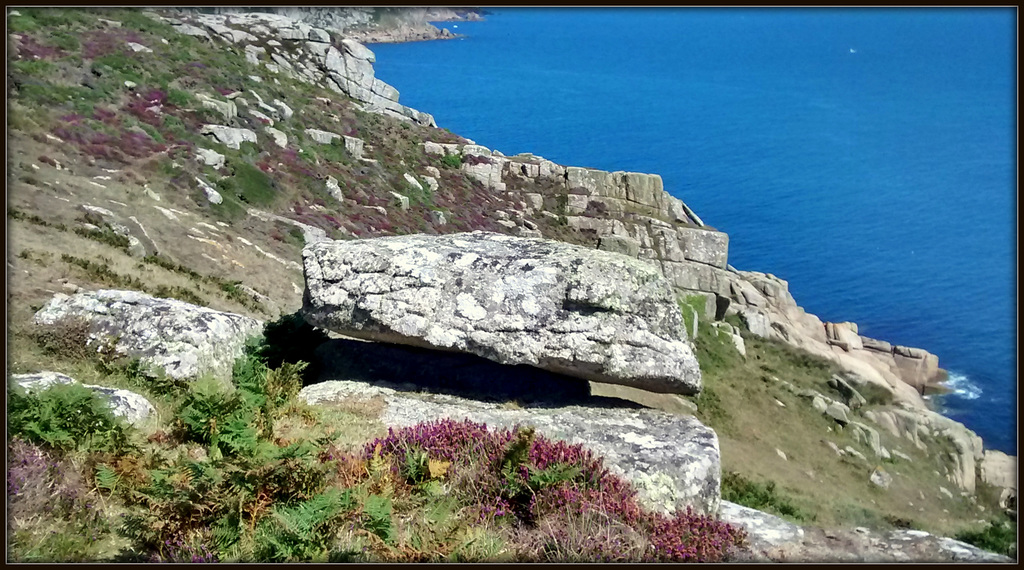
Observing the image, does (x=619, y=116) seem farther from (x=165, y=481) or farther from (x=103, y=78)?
(x=165, y=481)

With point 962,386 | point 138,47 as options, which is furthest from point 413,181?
point 962,386

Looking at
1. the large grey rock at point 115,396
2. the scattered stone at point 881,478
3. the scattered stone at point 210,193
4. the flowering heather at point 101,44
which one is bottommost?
the scattered stone at point 881,478

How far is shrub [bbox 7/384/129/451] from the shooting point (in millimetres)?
9414

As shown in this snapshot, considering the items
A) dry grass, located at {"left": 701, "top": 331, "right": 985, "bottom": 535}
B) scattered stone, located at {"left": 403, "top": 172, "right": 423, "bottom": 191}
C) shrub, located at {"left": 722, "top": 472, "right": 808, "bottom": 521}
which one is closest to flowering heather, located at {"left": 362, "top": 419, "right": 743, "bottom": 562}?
shrub, located at {"left": 722, "top": 472, "right": 808, "bottom": 521}

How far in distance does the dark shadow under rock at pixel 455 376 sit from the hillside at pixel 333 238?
0.23 ft

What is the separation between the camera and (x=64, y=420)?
971 centimetres

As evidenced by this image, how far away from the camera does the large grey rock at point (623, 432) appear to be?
1083cm

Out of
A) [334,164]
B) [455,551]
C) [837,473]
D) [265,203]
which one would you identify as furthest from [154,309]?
[334,164]

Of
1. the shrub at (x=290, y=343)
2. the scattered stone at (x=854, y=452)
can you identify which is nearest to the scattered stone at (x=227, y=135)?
the shrub at (x=290, y=343)

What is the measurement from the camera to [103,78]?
1603 inches

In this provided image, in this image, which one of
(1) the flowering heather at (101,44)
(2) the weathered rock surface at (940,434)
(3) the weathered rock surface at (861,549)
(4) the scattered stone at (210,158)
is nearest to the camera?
(3) the weathered rock surface at (861,549)

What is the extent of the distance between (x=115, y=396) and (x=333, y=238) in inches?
911

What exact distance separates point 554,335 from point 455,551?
563 cm

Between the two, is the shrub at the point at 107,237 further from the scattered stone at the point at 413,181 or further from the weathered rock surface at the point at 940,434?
the weathered rock surface at the point at 940,434
